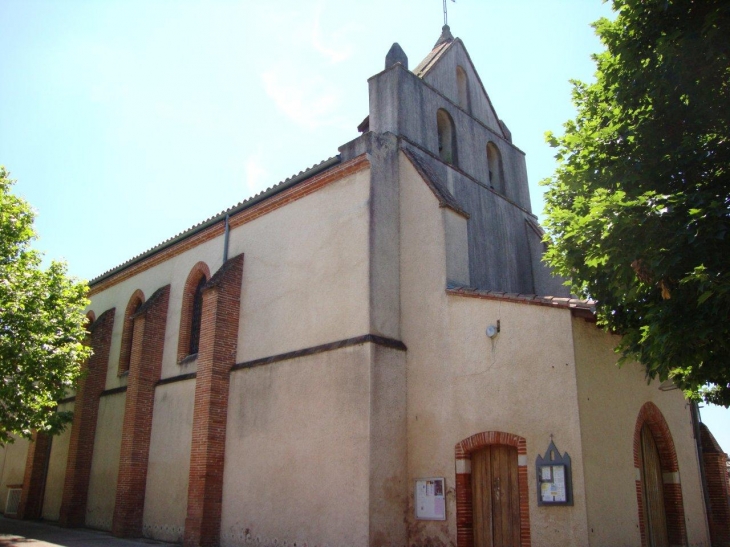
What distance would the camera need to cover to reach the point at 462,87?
18250mm

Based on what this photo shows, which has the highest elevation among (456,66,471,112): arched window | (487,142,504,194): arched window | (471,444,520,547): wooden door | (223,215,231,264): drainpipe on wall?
(456,66,471,112): arched window

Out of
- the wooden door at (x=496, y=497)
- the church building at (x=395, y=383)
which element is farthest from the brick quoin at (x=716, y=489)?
the wooden door at (x=496, y=497)

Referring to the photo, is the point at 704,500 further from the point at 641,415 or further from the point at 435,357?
the point at 435,357

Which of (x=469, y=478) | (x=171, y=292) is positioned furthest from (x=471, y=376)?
(x=171, y=292)

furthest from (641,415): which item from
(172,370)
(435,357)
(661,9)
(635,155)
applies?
(172,370)

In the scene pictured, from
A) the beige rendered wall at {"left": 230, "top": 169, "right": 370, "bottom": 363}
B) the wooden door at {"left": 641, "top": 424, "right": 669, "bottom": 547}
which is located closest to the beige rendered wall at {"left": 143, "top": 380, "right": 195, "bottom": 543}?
the beige rendered wall at {"left": 230, "top": 169, "right": 370, "bottom": 363}

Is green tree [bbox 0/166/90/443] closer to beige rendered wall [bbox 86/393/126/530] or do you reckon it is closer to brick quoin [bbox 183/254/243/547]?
beige rendered wall [bbox 86/393/126/530]

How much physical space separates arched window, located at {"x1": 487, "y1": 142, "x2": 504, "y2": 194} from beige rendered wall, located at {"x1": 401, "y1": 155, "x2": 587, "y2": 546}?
4.56 meters

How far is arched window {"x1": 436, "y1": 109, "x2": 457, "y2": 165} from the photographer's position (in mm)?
16453

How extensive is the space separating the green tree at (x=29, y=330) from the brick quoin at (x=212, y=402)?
369cm

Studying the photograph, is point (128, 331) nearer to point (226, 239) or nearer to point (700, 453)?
point (226, 239)

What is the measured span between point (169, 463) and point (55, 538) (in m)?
3.24

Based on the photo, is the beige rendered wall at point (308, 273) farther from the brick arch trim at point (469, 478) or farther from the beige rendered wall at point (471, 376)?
the brick arch trim at point (469, 478)

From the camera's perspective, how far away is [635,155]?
28.4 ft
